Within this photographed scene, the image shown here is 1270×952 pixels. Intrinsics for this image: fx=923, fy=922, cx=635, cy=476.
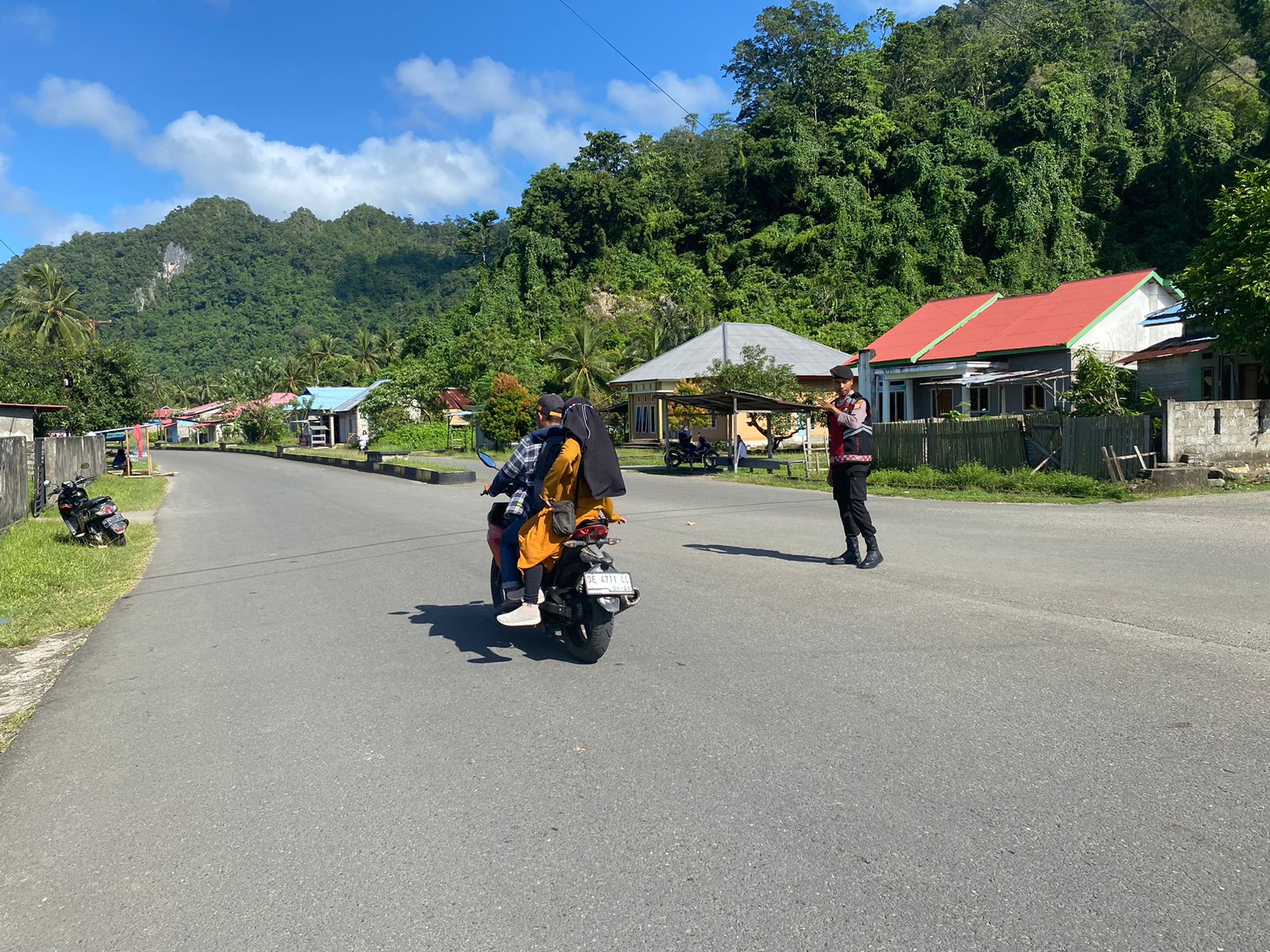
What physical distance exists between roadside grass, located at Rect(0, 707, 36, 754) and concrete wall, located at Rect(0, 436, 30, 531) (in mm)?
9687

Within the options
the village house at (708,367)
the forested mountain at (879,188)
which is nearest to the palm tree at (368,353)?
the forested mountain at (879,188)

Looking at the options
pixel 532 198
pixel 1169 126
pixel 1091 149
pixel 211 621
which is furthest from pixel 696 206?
pixel 211 621

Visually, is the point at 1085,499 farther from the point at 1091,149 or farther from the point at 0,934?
the point at 1091,149

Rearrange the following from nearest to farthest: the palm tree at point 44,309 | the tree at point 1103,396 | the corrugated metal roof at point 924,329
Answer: the tree at point 1103,396 → the corrugated metal roof at point 924,329 → the palm tree at point 44,309

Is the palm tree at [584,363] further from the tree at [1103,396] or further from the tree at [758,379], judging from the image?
the tree at [1103,396]

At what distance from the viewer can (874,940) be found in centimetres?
273

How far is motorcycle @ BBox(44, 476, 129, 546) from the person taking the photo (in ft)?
42.5

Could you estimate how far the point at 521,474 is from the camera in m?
6.32

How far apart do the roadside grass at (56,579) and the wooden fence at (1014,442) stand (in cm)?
1586

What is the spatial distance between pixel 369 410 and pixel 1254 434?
50450mm

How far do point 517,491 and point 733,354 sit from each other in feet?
119

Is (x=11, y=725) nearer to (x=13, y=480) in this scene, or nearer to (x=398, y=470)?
(x=13, y=480)

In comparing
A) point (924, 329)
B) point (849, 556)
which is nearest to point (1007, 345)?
point (924, 329)

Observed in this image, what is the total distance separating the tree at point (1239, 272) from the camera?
18250 millimetres
